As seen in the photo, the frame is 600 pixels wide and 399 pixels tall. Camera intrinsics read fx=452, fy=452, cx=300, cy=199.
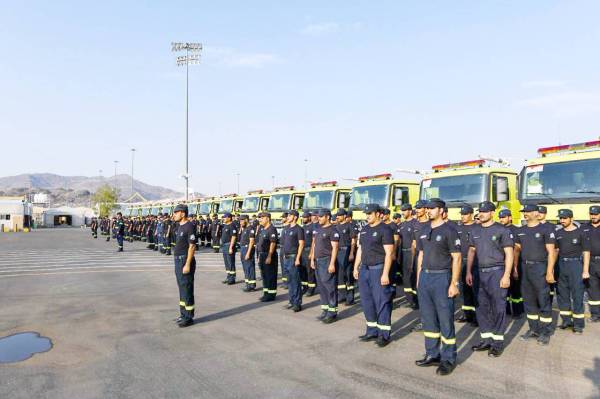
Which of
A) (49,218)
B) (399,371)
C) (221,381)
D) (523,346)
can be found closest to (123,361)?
(221,381)

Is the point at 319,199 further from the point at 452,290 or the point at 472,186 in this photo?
the point at 452,290

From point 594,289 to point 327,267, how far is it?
13.9 feet

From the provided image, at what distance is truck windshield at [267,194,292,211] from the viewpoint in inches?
746

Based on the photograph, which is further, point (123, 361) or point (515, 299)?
point (515, 299)

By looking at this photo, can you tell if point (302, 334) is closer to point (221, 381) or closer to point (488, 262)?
point (221, 381)

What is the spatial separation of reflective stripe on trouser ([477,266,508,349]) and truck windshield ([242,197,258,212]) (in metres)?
16.1

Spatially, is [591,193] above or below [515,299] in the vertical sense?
above

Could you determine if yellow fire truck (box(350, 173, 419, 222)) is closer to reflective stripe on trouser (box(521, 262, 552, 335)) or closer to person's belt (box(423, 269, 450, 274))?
reflective stripe on trouser (box(521, 262, 552, 335))

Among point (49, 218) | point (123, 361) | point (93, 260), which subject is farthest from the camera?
point (49, 218)

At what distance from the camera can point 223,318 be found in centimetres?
774

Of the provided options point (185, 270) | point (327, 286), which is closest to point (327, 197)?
point (327, 286)

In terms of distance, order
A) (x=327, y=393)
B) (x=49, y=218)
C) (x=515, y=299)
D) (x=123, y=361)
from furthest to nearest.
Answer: (x=49, y=218) < (x=515, y=299) < (x=123, y=361) < (x=327, y=393)

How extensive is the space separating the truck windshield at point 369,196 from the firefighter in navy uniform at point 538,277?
610cm

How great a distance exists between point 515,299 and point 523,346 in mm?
1810
